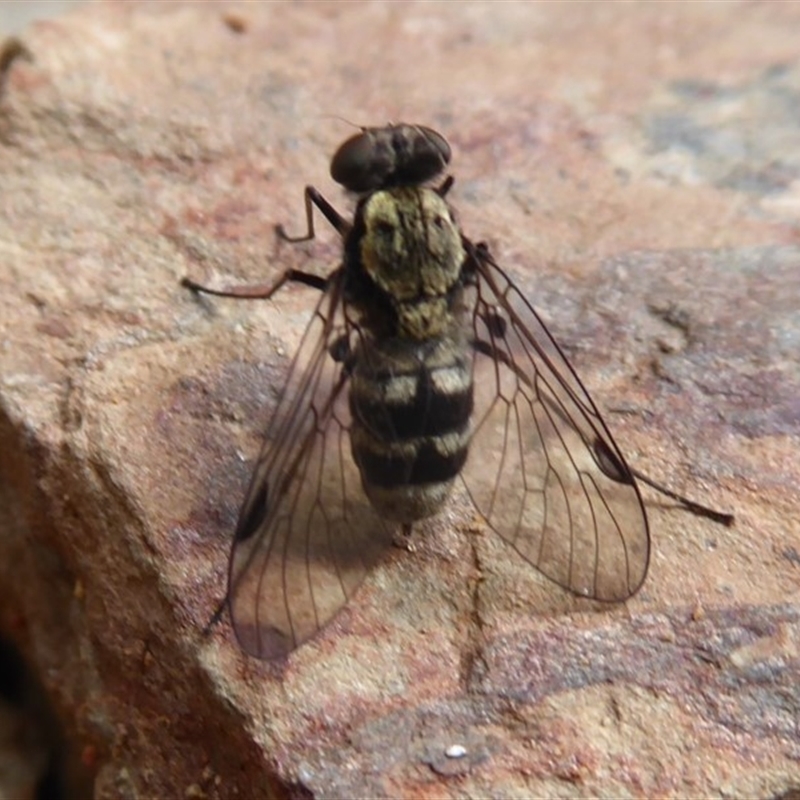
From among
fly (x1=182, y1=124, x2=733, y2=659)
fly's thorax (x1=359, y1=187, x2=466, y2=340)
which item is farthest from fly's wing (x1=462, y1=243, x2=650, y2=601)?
fly's thorax (x1=359, y1=187, x2=466, y2=340)

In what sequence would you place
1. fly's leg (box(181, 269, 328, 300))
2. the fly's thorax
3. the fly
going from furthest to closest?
fly's leg (box(181, 269, 328, 300)) < the fly's thorax < the fly

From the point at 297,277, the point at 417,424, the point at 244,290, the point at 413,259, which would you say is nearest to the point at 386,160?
the point at 413,259

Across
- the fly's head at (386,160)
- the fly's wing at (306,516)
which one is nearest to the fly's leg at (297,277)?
the fly's head at (386,160)

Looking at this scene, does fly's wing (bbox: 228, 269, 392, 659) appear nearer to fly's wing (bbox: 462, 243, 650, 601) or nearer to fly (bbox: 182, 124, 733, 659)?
fly (bbox: 182, 124, 733, 659)

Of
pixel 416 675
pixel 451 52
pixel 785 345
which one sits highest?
pixel 451 52

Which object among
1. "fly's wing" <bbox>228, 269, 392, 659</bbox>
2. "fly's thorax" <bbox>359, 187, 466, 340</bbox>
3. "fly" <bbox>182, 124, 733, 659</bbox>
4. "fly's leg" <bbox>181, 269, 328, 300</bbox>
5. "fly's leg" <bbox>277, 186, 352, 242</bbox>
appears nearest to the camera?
"fly's wing" <bbox>228, 269, 392, 659</bbox>

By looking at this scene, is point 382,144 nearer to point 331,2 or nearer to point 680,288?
point 680,288

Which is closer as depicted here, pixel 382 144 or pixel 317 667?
pixel 317 667

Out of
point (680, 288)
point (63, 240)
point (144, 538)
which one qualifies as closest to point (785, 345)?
point (680, 288)
